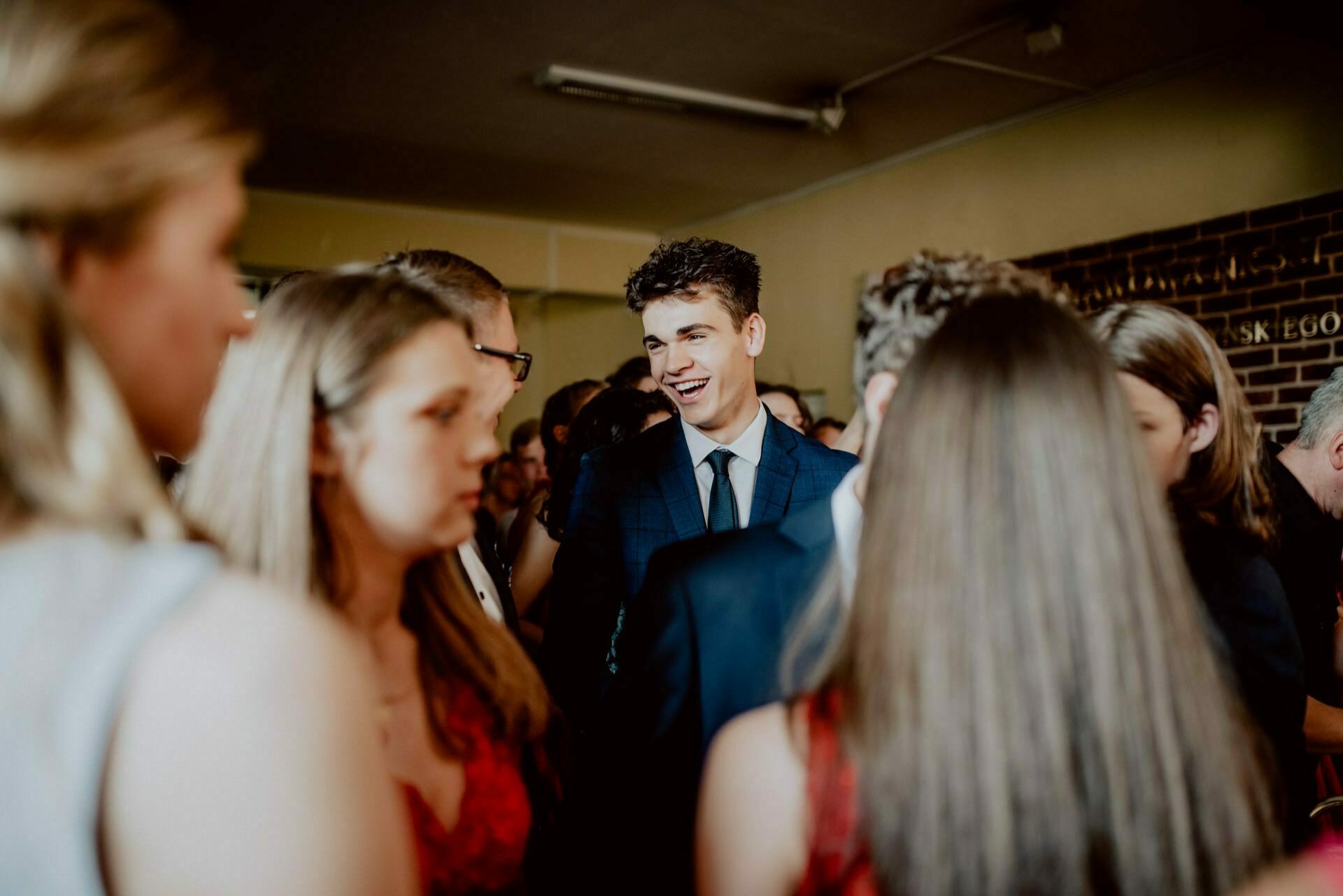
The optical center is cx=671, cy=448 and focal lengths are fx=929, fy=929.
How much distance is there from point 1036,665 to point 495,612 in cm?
117

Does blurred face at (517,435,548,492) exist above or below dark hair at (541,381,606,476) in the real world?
below

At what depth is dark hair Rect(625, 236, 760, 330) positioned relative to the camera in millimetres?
2500

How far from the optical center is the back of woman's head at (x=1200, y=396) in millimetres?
1587

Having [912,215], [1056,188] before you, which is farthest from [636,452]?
[912,215]

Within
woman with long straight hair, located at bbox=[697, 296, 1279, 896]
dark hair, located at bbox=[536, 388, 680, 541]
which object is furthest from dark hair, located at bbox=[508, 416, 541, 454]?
woman with long straight hair, located at bbox=[697, 296, 1279, 896]

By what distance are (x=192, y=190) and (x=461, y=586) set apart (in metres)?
0.81

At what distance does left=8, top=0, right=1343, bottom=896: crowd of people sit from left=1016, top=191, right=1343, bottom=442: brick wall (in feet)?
10.6

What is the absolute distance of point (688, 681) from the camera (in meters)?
1.45

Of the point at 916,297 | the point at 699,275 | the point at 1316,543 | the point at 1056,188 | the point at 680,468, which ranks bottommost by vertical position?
the point at 1316,543

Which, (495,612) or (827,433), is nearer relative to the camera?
(495,612)

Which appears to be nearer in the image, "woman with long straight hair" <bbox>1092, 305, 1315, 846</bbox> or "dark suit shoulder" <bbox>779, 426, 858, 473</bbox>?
"woman with long straight hair" <bbox>1092, 305, 1315, 846</bbox>

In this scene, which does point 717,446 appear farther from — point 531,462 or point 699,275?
point 531,462

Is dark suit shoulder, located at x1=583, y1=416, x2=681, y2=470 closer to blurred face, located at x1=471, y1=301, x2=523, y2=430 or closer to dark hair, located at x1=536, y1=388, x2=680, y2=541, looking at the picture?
blurred face, located at x1=471, y1=301, x2=523, y2=430

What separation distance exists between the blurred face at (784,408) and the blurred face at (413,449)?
300cm
